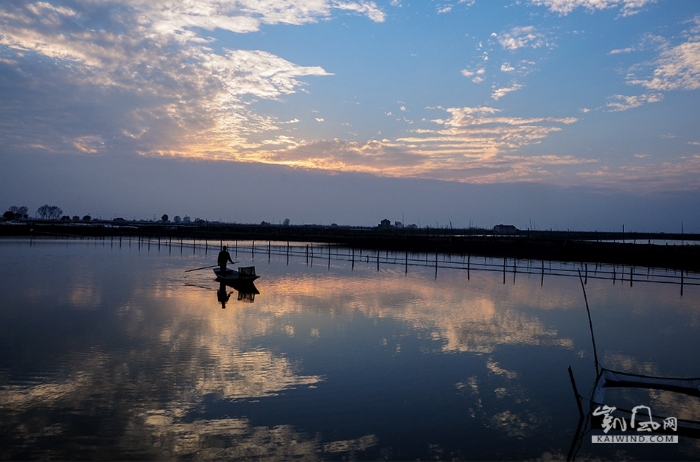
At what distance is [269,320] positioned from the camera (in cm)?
1553

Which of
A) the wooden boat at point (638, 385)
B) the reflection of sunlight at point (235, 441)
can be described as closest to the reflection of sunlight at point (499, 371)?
the wooden boat at point (638, 385)

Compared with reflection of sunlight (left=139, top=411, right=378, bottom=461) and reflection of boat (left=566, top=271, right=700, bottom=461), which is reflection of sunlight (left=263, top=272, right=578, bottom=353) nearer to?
reflection of boat (left=566, top=271, right=700, bottom=461)

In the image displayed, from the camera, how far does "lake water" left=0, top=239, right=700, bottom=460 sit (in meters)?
7.21

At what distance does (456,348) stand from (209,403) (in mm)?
6484

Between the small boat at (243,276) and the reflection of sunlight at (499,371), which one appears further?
the small boat at (243,276)

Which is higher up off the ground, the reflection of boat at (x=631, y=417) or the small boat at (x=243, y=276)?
the small boat at (x=243, y=276)

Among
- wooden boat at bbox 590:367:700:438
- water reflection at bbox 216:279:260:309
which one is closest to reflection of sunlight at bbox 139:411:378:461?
wooden boat at bbox 590:367:700:438

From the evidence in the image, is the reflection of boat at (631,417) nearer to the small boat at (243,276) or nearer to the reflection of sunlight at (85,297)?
the reflection of sunlight at (85,297)

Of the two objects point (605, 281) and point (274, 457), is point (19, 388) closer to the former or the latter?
point (274, 457)

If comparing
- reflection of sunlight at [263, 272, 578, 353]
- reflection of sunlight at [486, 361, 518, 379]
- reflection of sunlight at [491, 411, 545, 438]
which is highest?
reflection of sunlight at [263, 272, 578, 353]

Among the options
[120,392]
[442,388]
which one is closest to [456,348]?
[442,388]

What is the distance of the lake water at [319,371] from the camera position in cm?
721

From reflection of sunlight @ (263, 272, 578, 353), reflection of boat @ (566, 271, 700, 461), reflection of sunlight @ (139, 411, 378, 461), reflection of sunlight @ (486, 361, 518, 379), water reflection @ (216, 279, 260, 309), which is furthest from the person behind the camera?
water reflection @ (216, 279, 260, 309)

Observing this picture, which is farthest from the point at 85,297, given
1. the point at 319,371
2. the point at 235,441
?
the point at 235,441
